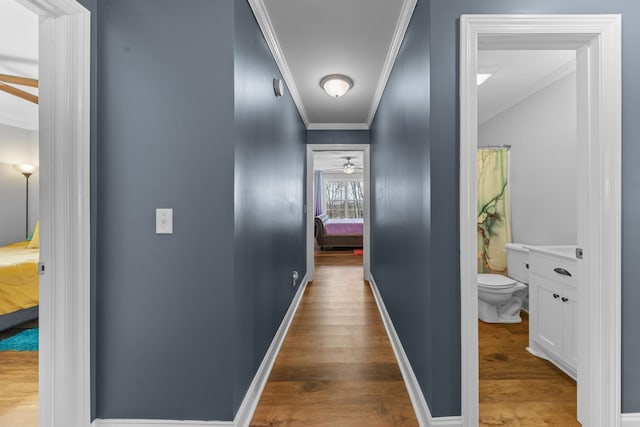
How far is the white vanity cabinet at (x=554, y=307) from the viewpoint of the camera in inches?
75.0

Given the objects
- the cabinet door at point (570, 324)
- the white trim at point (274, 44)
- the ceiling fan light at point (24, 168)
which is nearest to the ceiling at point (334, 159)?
the white trim at point (274, 44)

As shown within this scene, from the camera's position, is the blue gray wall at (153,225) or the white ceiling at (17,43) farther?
the white ceiling at (17,43)

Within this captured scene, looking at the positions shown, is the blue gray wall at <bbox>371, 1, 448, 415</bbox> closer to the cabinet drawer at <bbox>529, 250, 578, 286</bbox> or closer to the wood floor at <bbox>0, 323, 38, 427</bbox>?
the cabinet drawer at <bbox>529, 250, 578, 286</bbox>

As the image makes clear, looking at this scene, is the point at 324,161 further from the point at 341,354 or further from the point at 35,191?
the point at 341,354

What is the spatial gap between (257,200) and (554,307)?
2175mm

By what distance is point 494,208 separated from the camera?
3.33 m

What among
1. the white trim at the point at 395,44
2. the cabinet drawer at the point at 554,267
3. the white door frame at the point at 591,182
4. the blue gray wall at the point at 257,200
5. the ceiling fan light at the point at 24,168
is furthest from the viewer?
the ceiling fan light at the point at 24,168

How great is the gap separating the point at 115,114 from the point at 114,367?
1.23 m

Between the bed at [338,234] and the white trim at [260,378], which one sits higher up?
the bed at [338,234]

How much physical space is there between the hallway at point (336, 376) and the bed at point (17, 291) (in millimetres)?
2342

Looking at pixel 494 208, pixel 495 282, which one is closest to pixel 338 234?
pixel 494 208

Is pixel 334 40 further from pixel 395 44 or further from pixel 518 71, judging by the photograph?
pixel 518 71

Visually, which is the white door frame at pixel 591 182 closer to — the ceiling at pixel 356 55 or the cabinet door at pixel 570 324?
the cabinet door at pixel 570 324

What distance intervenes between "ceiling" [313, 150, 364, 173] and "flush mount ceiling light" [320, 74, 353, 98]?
11.9ft
